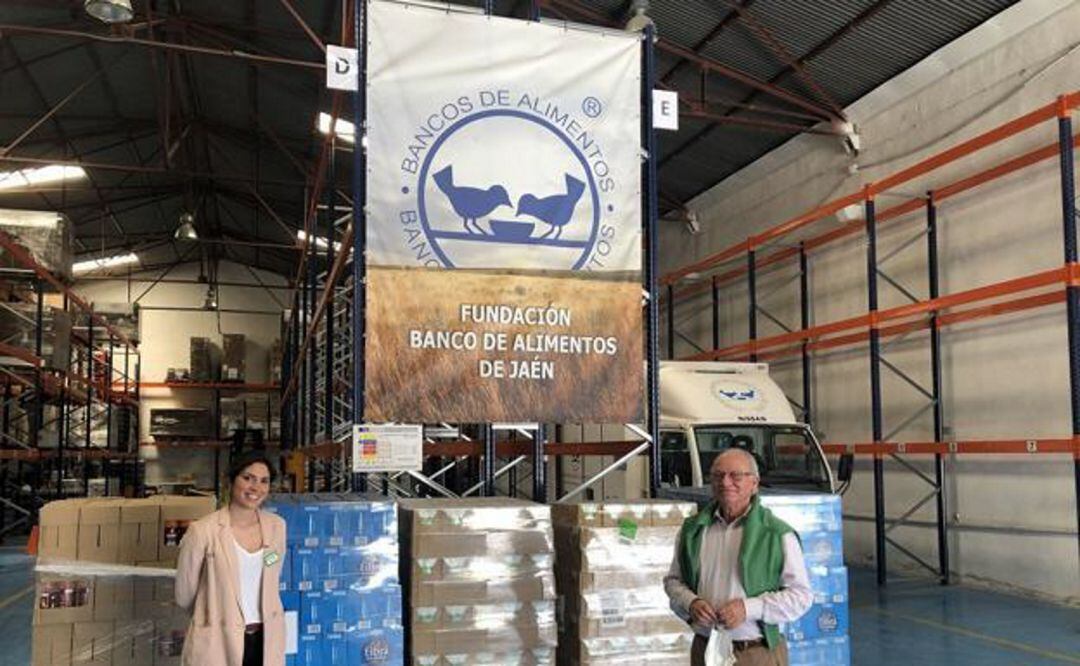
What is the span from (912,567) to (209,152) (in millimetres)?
19483

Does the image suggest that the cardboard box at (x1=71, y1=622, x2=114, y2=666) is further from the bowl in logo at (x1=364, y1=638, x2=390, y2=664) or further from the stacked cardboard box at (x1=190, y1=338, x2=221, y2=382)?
the stacked cardboard box at (x1=190, y1=338, x2=221, y2=382)

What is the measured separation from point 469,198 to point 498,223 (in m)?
0.24

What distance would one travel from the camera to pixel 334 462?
11.5 meters

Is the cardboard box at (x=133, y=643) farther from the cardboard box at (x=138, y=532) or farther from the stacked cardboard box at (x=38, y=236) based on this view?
the stacked cardboard box at (x=38, y=236)

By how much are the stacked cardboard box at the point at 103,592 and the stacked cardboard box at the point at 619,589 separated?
220cm

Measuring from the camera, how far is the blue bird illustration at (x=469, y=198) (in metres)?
5.84

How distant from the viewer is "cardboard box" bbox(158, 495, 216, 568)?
18.2 ft

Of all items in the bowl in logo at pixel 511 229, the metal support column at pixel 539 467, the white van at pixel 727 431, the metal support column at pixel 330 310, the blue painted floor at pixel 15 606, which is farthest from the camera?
the white van at pixel 727 431

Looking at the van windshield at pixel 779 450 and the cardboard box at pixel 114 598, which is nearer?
the cardboard box at pixel 114 598

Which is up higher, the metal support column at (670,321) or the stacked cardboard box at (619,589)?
the metal support column at (670,321)

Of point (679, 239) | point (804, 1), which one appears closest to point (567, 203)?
point (804, 1)

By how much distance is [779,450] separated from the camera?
456 inches

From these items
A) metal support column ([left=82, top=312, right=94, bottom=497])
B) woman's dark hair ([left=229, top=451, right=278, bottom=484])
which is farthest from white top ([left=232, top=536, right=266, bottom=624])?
metal support column ([left=82, top=312, right=94, bottom=497])

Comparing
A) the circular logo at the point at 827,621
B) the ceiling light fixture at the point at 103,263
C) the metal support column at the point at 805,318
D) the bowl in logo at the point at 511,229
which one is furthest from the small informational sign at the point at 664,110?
the ceiling light fixture at the point at 103,263
